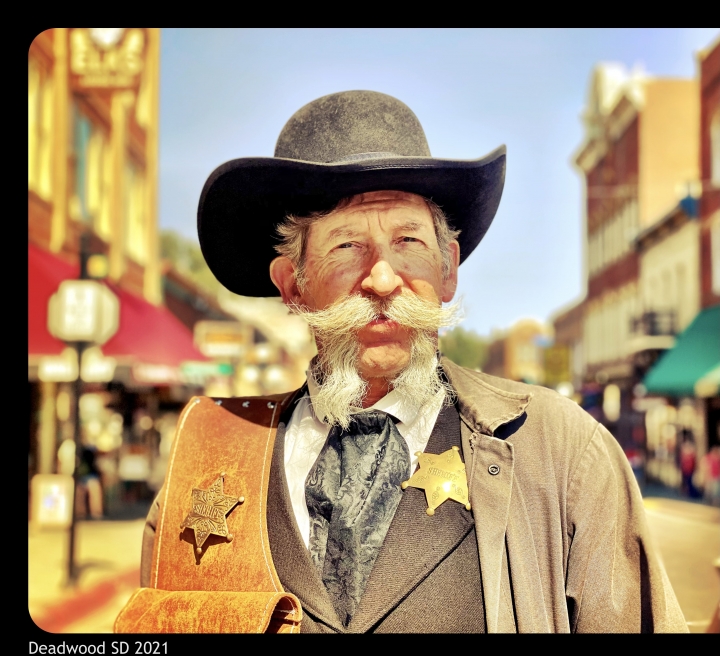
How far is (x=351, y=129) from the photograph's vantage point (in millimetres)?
2055

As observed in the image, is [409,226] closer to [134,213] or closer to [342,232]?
[342,232]

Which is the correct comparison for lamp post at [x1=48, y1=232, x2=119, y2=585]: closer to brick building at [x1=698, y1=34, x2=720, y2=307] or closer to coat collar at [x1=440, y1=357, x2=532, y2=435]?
coat collar at [x1=440, y1=357, x2=532, y2=435]

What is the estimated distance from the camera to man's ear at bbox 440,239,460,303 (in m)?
2.18

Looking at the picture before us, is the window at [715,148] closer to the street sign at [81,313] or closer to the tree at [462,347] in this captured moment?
the street sign at [81,313]

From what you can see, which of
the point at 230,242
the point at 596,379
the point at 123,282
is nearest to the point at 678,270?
the point at 596,379

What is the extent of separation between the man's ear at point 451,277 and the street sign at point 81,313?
6531mm

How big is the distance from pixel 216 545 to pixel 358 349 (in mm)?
617

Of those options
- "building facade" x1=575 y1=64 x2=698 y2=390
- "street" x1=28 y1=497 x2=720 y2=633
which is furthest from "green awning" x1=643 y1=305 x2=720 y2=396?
"building facade" x1=575 y1=64 x2=698 y2=390

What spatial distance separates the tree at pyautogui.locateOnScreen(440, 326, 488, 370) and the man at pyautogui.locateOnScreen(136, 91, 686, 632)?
0.23 metres

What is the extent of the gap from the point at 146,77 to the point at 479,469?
10.8 metres

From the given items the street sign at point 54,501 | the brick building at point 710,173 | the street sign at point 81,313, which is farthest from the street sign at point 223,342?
the brick building at point 710,173

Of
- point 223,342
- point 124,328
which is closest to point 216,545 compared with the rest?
point 124,328

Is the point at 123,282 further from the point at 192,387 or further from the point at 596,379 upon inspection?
the point at 596,379

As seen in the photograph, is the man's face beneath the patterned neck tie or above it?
above
